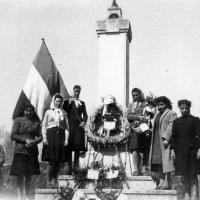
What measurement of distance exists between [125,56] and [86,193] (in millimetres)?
3329

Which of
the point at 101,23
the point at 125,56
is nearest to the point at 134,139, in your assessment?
the point at 125,56

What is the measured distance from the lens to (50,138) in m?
7.20

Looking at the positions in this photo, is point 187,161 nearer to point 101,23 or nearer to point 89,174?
point 89,174

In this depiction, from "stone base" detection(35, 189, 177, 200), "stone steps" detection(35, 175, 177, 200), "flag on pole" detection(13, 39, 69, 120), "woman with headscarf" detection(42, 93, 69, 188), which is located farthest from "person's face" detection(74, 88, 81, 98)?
"stone base" detection(35, 189, 177, 200)

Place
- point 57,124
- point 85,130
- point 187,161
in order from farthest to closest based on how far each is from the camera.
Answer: point 85,130, point 57,124, point 187,161

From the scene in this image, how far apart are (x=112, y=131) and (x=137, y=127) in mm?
736

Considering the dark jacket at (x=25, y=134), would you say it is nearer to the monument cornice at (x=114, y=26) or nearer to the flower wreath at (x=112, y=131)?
the flower wreath at (x=112, y=131)

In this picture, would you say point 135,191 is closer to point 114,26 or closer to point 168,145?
point 168,145

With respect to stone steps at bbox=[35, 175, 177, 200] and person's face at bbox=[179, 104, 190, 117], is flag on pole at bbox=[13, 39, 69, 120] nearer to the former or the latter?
stone steps at bbox=[35, 175, 177, 200]

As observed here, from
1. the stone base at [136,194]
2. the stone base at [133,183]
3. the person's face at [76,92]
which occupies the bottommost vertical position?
the stone base at [136,194]

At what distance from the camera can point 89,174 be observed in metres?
7.09

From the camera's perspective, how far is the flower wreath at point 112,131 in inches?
309

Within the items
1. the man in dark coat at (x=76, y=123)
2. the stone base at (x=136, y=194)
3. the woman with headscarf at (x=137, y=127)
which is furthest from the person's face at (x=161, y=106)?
the man in dark coat at (x=76, y=123)

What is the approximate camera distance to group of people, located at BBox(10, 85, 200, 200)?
20.7 ft
